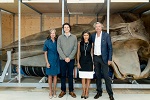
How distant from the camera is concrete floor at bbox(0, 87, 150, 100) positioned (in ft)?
16.3

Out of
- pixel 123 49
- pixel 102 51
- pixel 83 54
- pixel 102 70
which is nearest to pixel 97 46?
pixel 102 51

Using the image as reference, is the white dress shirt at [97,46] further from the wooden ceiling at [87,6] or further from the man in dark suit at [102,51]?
the wooden ceiling at [87,6]

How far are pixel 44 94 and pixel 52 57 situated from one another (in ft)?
3.43

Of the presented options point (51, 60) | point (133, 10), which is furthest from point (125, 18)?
point (51, 60)

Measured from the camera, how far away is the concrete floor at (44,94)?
498 cm

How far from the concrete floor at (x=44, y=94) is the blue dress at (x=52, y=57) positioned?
2.01 feet

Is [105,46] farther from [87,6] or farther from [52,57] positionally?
[87,6]

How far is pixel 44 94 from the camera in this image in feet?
17.3

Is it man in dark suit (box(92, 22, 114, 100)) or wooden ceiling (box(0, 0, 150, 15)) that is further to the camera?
wooden ceiling (box(0, 0, 150, 15))

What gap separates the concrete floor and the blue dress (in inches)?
24.1

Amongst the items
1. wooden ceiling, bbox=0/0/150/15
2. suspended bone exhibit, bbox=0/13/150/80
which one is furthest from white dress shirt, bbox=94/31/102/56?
wooden ceiling, bbox=0/0/150/15

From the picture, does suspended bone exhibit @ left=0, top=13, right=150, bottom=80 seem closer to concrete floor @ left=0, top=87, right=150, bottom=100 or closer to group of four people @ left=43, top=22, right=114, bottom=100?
concrete floor @ left=0, top=87, right=150, bottom=100

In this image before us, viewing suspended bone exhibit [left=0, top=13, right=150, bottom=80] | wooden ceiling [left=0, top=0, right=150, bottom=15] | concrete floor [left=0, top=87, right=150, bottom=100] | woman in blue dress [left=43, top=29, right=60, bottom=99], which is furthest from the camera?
wooden ceiling [left=0, top=0, right=150, bottom=15]

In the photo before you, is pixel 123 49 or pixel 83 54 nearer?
pixel 83 54
